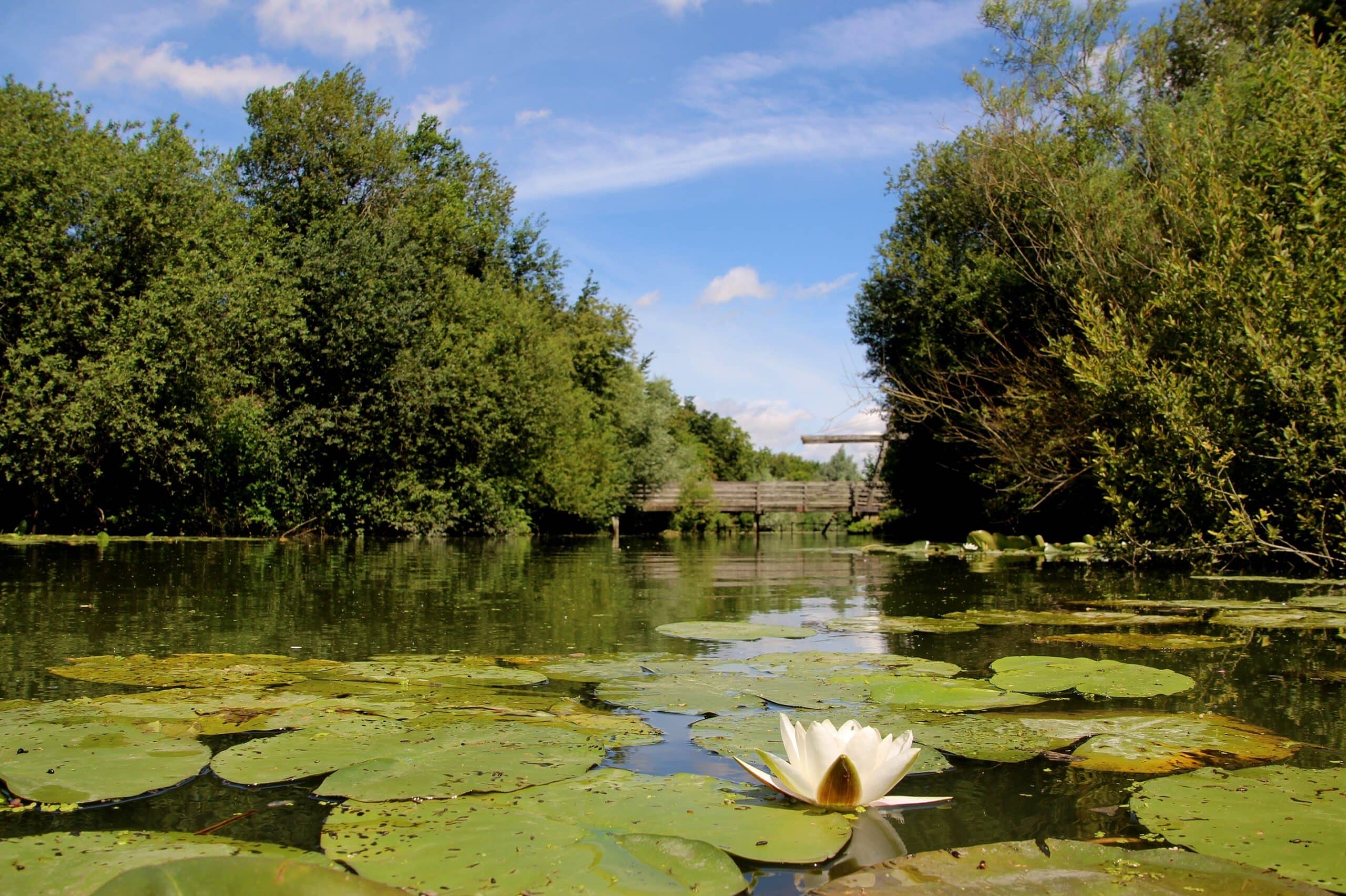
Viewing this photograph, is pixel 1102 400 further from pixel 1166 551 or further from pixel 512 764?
pixel 512 764

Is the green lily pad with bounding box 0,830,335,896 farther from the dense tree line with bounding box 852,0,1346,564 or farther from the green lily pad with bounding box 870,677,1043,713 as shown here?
the dense tree line with bounding box 852,0,1346,564

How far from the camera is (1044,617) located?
17.6 feet

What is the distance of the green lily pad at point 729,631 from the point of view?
4551 millimetres

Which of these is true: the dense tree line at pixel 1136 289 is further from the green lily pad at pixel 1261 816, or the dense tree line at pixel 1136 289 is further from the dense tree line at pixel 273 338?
the dense tree line at pixel 273 338

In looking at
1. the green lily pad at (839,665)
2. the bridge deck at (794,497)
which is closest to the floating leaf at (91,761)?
the green lily pad at (839,665)

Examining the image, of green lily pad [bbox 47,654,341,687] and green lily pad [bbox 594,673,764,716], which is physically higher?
green lily pad [bbox 47,654,341,687]

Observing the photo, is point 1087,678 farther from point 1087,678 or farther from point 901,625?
point 901,625

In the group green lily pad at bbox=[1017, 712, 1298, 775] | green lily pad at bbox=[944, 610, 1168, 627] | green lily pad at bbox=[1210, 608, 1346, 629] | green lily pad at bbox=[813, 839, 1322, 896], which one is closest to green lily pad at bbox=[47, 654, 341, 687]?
green lily pad at bbox=[813, 839, 1322, 896]

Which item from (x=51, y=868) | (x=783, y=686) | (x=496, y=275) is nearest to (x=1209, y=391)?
(x=783, y=686)

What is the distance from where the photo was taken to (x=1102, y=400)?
353 inches

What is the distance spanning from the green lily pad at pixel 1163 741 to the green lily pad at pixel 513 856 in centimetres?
123

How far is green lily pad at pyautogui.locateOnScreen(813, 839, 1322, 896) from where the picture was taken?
1.38 m

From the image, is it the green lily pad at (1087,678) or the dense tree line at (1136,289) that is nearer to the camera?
the green lily pad at (1087,678)

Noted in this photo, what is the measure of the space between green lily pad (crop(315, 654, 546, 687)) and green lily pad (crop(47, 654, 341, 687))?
129 mm
